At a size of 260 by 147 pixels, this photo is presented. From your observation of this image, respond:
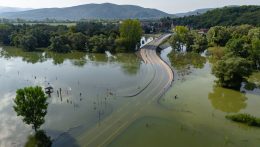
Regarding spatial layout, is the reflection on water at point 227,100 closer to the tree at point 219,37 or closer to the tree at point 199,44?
the tree at point 199,44

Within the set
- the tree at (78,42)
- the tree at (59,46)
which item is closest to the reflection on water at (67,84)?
the tree at (59,46)

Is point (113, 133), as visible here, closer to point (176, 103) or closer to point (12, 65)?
point (176, 103)

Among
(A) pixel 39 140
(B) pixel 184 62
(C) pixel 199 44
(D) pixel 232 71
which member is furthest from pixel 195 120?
(C) pixel 199 44

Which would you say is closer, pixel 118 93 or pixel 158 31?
pixel 118 93

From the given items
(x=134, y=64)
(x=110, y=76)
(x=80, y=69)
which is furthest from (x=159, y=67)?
(x=80, y=69)

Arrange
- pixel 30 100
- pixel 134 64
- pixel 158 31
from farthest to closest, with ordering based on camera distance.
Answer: pixel 158 31 < pixel 134 64 < pixel 30 100

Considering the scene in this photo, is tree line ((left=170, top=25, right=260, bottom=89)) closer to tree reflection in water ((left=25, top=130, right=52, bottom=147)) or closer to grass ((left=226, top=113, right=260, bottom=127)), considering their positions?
grass ((left=226, top=113, right=260, bottom=127))
